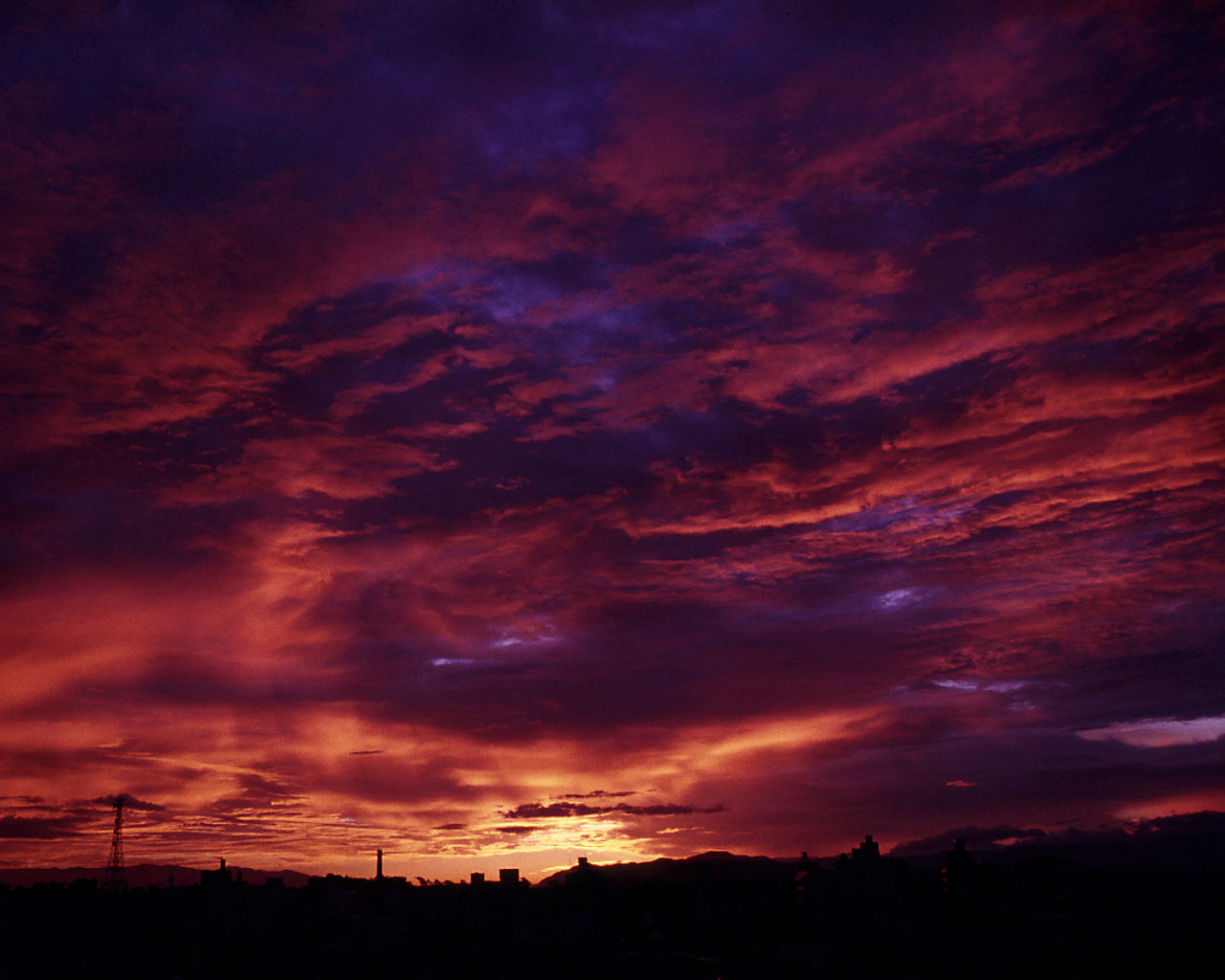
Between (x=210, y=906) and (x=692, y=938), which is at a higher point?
(x=210, y=906)

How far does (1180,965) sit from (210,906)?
91144 mm

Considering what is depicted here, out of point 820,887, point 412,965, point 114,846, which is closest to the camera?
point 412,965

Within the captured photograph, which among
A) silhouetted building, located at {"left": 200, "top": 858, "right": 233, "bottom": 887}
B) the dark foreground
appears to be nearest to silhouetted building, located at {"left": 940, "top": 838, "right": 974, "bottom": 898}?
the dark foreground

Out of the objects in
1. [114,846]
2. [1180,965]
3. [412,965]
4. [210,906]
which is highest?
[114,846]

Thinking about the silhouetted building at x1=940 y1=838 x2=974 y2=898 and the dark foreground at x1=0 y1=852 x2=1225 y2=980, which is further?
the silhouetted building at x1=940 y1=838 x2=974 y2=898

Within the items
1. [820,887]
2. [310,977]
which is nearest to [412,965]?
[310,977]

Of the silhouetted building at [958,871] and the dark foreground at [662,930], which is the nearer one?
the dark foreground at [662,930]

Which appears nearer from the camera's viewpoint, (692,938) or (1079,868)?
(692,938)

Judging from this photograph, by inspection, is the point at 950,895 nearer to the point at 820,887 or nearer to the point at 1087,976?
the point at 820,887

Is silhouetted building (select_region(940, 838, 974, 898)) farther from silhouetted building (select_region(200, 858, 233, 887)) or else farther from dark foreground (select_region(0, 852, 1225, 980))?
silhouetted building (select_region(200, 858, 233, 887))

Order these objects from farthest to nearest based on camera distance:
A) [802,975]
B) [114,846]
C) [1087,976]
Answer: [114,846] < [802,975] < [1087,976]

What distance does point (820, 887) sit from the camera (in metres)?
125

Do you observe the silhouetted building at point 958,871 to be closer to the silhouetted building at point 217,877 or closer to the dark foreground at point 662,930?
the dark foreground at point 662,930

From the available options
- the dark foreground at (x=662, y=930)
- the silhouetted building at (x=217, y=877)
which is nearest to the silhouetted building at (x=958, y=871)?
the dark foreground at (x=662, y=930)
